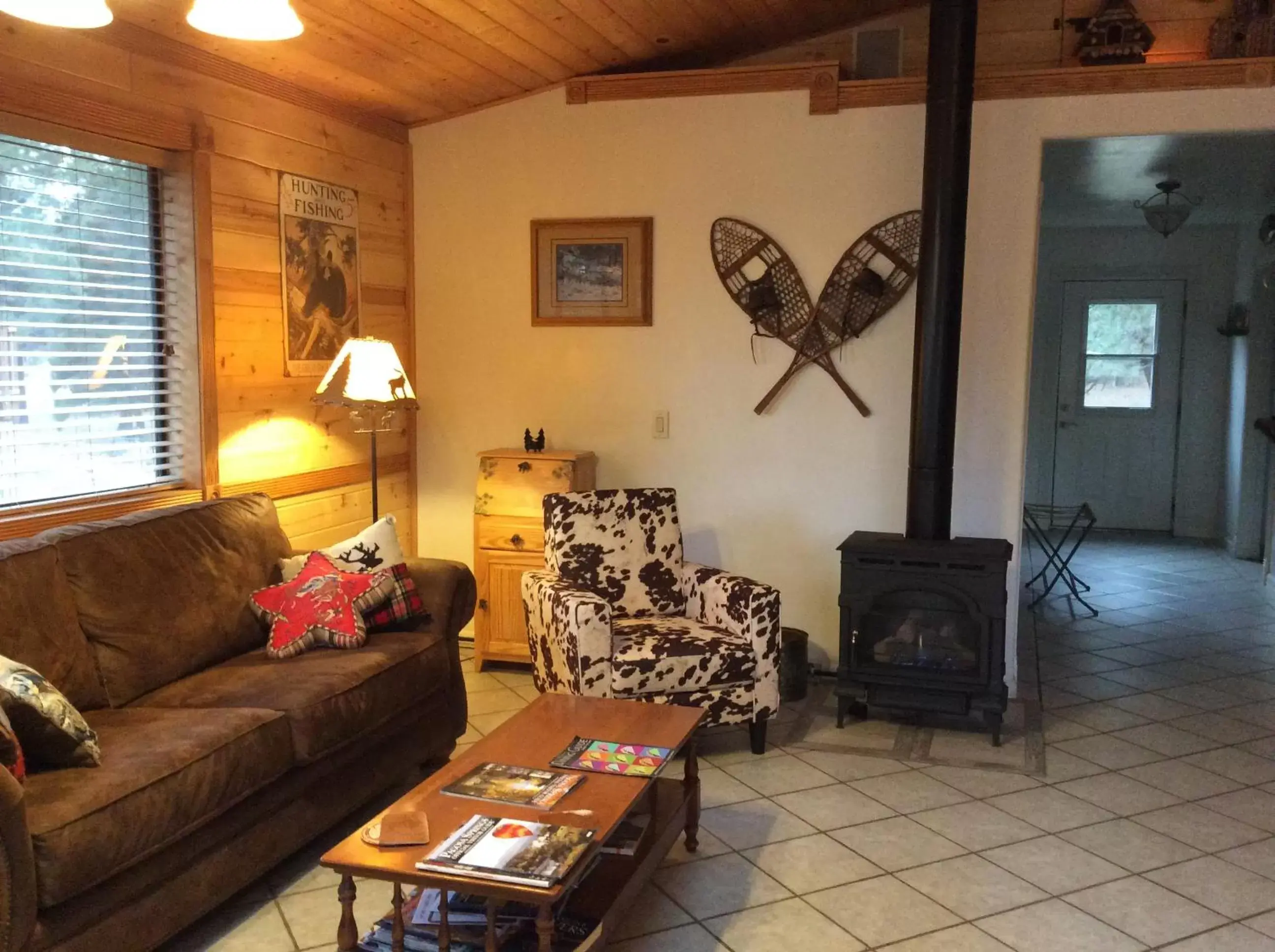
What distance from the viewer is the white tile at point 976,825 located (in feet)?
9.81

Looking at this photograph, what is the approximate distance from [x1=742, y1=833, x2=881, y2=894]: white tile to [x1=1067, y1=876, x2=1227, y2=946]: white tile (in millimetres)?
532

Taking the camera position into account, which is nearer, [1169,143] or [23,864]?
[23,864]

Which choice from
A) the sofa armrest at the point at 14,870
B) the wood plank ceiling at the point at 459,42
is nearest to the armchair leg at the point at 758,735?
the sofa armrest at the point at 14,870

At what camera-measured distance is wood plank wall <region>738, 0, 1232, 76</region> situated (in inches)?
161

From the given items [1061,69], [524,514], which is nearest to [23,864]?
[524,514]

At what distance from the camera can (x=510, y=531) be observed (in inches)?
176

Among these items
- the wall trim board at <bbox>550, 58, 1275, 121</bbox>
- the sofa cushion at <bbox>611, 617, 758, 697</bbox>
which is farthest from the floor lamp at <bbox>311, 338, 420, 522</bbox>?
the wall trim board at <bbox>550, 58, 1275, 121</bbox>

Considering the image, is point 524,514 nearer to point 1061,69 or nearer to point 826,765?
point 826,765

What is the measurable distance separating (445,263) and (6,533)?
2380 millimetres

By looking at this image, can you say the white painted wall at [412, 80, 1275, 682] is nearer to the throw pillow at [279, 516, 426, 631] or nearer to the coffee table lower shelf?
the throw pillow at [279, 516, 426, 631]

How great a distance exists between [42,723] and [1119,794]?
9.83 feet

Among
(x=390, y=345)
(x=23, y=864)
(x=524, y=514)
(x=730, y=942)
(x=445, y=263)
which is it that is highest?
(x=445, y=263)

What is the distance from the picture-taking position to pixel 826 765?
354 centimetres

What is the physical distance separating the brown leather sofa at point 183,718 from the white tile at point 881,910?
4.21ft
